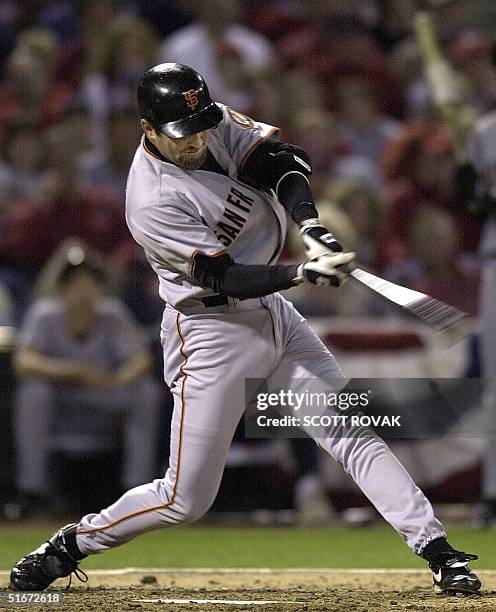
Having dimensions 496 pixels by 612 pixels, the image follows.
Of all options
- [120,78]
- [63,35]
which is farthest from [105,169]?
[63,35]

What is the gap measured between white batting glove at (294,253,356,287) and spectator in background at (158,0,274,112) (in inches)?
221

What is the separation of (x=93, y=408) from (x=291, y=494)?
50.1 inches

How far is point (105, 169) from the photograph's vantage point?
8922mm

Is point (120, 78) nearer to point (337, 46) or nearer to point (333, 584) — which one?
point (337, 46)

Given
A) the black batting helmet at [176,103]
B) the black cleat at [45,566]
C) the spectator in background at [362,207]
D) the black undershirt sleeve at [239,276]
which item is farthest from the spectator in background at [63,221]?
the black undershirt sleeve at [239,276]

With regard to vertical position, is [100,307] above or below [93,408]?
above

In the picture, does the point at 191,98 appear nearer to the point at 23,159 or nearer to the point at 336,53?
the point at 23,159

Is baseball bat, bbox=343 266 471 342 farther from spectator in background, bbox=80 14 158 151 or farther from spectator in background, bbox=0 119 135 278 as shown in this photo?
spectator in background, bbox=80 14 158 151

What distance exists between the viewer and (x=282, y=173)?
13.7ft

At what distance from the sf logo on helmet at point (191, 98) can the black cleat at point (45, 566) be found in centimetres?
155

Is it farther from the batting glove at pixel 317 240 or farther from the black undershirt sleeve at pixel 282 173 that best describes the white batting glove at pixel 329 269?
the black undershirt sleeve at pixel 282 173

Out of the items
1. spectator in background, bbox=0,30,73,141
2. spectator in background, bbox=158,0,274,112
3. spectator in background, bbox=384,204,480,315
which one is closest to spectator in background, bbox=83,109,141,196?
spectator in background, bbox=0,30,73,141

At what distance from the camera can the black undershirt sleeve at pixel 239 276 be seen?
3791 mm

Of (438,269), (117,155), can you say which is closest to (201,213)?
(438,269)
